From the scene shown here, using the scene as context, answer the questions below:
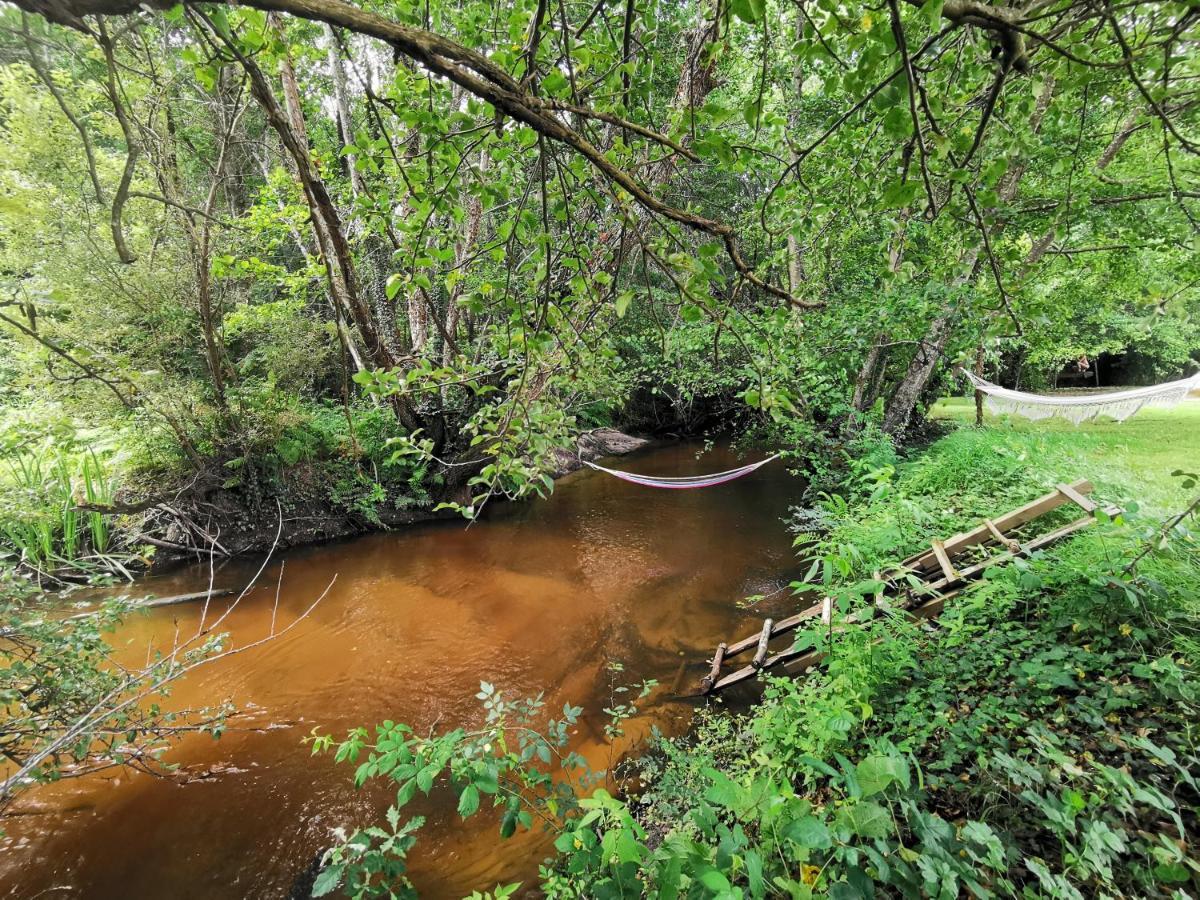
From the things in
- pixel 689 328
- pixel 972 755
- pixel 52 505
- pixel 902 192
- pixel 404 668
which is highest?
pixel 902 192

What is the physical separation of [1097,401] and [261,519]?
11.6 m

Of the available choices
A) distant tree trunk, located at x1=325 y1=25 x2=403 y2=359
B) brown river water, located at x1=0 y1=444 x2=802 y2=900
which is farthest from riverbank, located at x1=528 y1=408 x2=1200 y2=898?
distant tree trunk, located at x1=325 y1=25 x2=403 y2=359

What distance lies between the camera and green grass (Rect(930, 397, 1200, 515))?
3750 millimetres

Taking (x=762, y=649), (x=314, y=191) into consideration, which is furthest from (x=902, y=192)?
(x=762, y=649)

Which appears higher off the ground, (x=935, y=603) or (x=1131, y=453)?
(x=1131, y=453)

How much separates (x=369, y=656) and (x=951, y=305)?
6132mm

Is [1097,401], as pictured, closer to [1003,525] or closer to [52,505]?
[1003,525]

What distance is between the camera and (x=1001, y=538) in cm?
324

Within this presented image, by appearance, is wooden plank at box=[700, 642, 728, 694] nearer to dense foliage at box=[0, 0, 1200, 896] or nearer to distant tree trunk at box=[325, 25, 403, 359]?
dense foliage at box=[0, 0, 1200, 896]

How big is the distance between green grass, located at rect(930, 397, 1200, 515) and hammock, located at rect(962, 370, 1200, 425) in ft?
1.35

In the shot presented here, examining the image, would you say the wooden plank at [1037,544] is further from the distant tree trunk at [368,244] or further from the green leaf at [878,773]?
the distant tree trunk at [368,244]

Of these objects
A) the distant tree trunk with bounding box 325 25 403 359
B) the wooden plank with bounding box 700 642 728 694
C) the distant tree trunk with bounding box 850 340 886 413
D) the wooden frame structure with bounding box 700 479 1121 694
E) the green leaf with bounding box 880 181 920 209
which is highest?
the distant tree trunk with bounding box 325 25 403 359

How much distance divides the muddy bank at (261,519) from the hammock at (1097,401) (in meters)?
6.63

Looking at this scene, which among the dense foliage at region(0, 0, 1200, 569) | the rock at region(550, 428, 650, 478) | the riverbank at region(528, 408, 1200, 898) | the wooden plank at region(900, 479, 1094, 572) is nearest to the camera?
the dense foliage at region(0, 0, 1200, 569)
